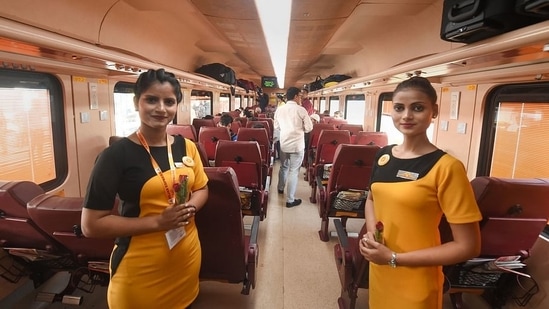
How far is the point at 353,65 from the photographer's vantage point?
8.02 metres

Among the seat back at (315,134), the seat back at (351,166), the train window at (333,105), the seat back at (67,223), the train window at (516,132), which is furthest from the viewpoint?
the train window at (333,105)

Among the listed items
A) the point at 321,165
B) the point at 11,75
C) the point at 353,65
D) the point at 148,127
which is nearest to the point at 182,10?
the point at 11,75

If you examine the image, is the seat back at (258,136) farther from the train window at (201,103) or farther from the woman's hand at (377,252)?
the train window at (201,103)

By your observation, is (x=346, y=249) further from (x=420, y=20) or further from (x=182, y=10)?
(x=182, y=10)

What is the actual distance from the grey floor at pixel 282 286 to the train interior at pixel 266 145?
1cm

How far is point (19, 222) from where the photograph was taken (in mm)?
1684

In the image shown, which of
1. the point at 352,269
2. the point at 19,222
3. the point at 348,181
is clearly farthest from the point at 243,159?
the point at 19,222

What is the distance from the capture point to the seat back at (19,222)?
1659 mm

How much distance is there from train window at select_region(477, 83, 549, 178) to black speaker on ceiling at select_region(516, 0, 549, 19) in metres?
1.38

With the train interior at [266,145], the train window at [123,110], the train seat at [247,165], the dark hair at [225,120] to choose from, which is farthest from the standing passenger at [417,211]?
the train window at [123,110]

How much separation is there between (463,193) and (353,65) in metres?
7.59

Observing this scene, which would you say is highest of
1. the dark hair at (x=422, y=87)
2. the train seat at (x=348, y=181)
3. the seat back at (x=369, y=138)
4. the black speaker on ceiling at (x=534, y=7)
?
the black speaker on ceiling at (x=534, y=7)

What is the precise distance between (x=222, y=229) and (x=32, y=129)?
2598 millimetres

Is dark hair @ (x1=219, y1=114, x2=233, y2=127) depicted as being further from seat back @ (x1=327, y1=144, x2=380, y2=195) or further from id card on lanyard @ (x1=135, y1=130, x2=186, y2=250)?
id card on lanyard @ (x1=135, y1=130, x2=186, y2=250)
